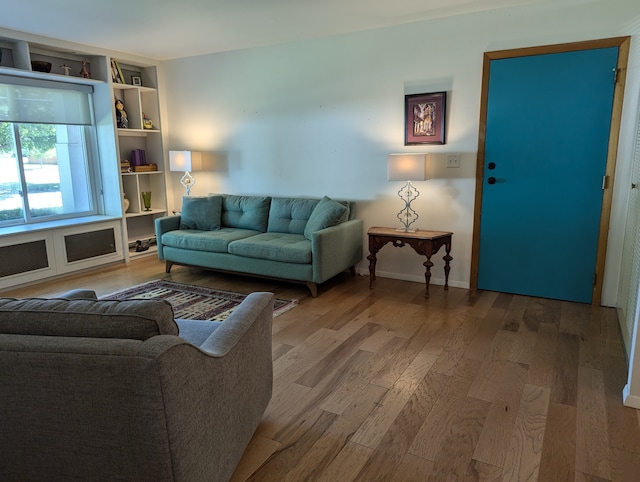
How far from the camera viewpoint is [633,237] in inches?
115

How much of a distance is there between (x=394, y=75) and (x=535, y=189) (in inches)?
64.3

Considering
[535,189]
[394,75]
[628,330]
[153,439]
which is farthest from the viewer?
[394,75]

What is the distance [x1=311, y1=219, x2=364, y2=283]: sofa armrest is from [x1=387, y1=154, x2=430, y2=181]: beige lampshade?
669mm

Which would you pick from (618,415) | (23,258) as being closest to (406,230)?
(618,415)

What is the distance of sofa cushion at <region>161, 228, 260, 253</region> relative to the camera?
13.8 feet

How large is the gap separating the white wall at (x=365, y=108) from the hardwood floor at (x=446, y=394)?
0.86m

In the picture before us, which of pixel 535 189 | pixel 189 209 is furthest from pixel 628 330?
pixel 189 209

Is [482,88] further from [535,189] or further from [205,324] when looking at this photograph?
[205,324]

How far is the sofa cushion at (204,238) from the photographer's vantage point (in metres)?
4.20

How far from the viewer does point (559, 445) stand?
1.84 meters

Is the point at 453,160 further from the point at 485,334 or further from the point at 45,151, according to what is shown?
the point at 45,151

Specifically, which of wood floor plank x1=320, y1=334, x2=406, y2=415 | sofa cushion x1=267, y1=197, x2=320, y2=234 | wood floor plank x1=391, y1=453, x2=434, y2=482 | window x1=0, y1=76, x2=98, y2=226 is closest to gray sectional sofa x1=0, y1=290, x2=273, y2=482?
wood floor plank x1=391, y1=453, x2=434, y2=482

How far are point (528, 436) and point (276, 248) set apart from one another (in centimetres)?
249

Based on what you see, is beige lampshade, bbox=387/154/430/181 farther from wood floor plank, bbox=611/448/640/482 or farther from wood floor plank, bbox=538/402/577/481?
wood floor plank, bbox=611/448/640/482
